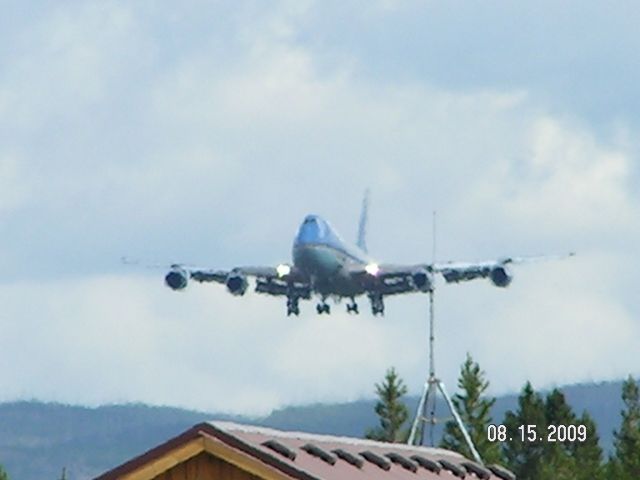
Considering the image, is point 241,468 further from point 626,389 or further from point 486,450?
point 626,389

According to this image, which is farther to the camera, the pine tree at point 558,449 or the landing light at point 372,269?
the pine tree at point 558,449

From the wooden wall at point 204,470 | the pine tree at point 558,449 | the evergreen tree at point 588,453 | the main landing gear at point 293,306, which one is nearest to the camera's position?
the wooden wall at point 204,470

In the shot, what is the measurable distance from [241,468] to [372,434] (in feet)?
327

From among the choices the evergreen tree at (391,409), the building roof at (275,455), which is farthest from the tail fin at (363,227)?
the building roof at (275,455)

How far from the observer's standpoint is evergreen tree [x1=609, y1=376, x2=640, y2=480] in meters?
105

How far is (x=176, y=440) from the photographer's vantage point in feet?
93.0

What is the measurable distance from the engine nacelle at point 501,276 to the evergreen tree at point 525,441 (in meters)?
9.66

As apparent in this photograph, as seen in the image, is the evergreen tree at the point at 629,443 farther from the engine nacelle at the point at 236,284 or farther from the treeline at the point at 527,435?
the engine nacelle at the point at 236,284

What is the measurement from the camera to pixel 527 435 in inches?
4680

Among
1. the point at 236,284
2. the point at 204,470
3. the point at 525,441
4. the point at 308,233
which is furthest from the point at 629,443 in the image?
the point at 204,470

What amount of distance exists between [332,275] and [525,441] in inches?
715

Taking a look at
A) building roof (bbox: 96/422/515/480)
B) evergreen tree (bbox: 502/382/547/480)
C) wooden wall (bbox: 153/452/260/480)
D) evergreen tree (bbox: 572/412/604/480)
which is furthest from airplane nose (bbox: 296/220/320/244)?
wooden wall (bbox: 153/452/260/480)

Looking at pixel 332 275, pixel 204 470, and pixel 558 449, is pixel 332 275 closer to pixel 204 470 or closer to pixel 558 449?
pixel 558 449

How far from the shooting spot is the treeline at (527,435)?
114312mm
